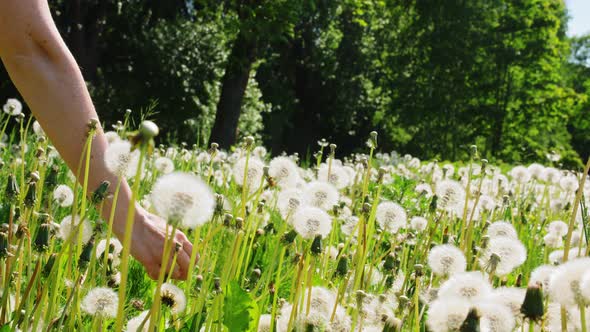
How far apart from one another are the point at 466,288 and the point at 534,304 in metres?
0.17

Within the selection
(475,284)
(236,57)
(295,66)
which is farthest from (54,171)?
(295,66)

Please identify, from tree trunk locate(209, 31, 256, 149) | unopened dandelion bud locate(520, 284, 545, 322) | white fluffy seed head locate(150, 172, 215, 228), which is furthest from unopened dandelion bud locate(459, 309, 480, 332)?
tree trunk locate(209, 31, 256, 149)

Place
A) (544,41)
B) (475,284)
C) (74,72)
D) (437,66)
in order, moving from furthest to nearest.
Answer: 1. (437,66)
2. (544,41)
3. (74,72)
4. (475,284)

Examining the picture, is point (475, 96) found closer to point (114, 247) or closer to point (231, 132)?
point (231, 132)

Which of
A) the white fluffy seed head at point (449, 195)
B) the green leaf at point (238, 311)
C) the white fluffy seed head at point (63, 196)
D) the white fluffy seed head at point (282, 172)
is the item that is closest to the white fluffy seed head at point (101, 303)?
the green leaf at point (238, 311)

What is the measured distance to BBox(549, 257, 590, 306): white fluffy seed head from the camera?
95cm

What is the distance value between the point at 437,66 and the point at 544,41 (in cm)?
423

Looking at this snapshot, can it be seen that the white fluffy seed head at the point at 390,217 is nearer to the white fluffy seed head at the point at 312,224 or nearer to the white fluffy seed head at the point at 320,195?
the white fluffy seed head at the point at 320,195

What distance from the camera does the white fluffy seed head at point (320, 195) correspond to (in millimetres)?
1924

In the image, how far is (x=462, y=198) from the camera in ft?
8.02

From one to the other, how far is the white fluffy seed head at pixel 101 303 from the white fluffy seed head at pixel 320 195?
28.5 inches

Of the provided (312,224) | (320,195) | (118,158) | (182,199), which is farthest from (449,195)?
(182,199)

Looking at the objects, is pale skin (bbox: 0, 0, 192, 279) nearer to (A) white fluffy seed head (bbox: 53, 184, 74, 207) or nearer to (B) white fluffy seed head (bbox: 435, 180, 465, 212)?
(A) white fluffy seed head (bbox: 53, 184, 74, 207)

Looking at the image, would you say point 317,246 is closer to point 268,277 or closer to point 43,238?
point 268,277
